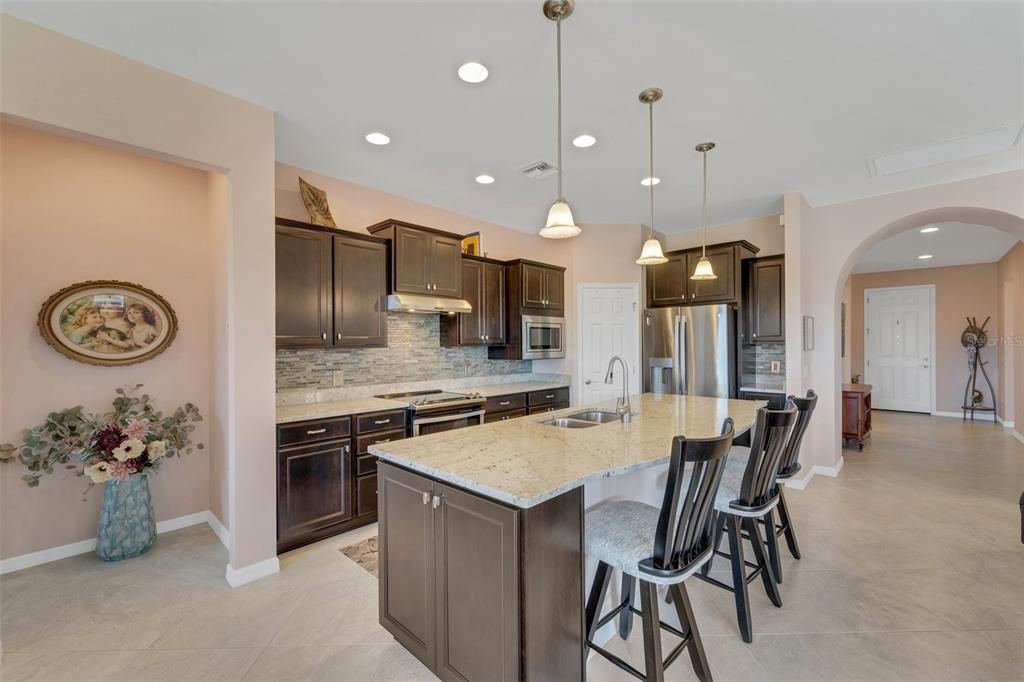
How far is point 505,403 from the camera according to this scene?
4.22m

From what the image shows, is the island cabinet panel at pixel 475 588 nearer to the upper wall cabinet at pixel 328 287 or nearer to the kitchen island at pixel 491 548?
the kitchen island at pixel 491 548

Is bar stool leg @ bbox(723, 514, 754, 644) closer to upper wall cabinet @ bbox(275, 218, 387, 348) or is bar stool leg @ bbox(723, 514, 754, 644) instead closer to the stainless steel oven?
the stainless steel oven


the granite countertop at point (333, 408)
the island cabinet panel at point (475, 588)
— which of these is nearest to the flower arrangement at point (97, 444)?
the granite countertop at point (333, 408)

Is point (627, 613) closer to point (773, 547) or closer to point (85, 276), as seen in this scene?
point (773, 547)

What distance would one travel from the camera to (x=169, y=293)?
3127 millimetres

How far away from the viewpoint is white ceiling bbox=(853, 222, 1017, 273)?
17.7ft

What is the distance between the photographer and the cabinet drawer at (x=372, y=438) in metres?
3.10

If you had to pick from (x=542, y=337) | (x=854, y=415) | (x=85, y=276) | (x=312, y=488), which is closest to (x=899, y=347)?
(x=854, y=415)

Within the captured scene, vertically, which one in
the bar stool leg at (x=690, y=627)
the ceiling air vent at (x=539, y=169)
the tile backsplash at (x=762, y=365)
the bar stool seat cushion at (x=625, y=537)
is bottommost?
the bar stool leg at (x=690, y=627)

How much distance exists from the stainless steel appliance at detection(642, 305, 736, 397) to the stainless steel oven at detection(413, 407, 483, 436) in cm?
235

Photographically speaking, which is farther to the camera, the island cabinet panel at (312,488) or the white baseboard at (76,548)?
the island cabinet panel at (312,488)

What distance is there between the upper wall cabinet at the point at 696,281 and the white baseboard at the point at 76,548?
477cm

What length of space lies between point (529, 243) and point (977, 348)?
312 inches

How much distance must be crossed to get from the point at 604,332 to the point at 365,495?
330cm
